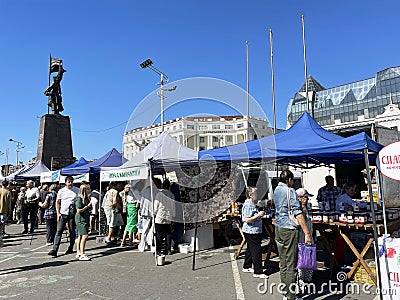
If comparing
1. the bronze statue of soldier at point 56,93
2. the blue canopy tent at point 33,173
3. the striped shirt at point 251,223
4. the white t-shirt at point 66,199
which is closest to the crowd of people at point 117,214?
the white t-shirt at point 66,199

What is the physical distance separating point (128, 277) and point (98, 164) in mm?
6644

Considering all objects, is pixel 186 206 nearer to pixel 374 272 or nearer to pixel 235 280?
pixel 235 280

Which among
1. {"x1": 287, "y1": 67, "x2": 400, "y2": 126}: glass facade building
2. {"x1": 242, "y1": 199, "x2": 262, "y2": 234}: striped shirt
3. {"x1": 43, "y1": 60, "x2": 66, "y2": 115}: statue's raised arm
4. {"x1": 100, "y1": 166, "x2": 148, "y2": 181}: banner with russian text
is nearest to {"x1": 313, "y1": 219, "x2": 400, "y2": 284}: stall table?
{"x1": 242, "y1": 199, "x2": 262, "y2": 234}: striped shirt

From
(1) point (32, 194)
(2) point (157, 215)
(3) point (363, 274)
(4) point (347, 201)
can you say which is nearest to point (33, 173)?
(1) point (32, 194)

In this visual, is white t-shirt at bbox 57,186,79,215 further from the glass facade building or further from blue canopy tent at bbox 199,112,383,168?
the glass facade building

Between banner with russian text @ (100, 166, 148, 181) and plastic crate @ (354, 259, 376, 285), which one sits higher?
banner with russian text @ (100, 166, 148, 181)

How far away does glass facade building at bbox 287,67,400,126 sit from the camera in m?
57.8

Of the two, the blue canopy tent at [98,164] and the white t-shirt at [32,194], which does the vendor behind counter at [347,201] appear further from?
the white t-shirt at [32,194]

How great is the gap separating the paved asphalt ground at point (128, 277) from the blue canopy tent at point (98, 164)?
3507 millimetres

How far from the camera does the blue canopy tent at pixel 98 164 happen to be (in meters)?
11.0

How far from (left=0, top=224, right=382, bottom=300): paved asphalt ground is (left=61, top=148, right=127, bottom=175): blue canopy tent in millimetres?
3507

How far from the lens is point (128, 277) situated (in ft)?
18.6

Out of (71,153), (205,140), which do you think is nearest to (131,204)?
(71,153)

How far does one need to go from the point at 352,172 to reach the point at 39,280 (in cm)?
1002
